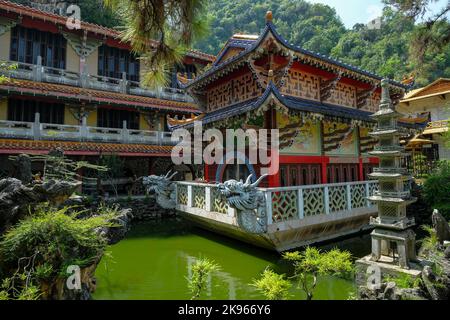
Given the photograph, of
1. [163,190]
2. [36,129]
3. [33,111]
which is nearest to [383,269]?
[163,190]

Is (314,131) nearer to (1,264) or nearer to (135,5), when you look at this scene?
(135,5)

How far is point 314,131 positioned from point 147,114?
41.3ft

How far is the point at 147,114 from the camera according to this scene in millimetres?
19719

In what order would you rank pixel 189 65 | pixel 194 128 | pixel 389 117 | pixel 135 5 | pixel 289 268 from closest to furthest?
pixel 135 5
pixel 389 117
pixel 289 268
pixel 194 128
pixel 189 65

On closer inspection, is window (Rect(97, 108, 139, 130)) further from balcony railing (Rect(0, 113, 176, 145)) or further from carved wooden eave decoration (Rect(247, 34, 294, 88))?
carved wooden eave decoration (Rect(247, 34, 294, 88))

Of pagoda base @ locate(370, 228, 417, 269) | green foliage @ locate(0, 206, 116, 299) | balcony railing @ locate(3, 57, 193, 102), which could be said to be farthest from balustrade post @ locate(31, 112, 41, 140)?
pagoda base @ locate(370, 228, 417, 269)

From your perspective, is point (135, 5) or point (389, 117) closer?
point (135, 5)

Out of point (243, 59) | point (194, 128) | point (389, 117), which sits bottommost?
point (389, 117)

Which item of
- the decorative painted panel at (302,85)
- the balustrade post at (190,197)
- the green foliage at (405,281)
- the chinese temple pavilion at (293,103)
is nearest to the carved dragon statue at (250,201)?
the chinese temple pavilion at (293,103)

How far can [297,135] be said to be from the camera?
10328mm

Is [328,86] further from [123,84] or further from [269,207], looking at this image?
[123,84]

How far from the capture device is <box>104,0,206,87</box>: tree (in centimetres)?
409

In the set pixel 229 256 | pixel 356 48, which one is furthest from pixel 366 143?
pixel 356 48

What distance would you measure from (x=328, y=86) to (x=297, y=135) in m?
2.50
